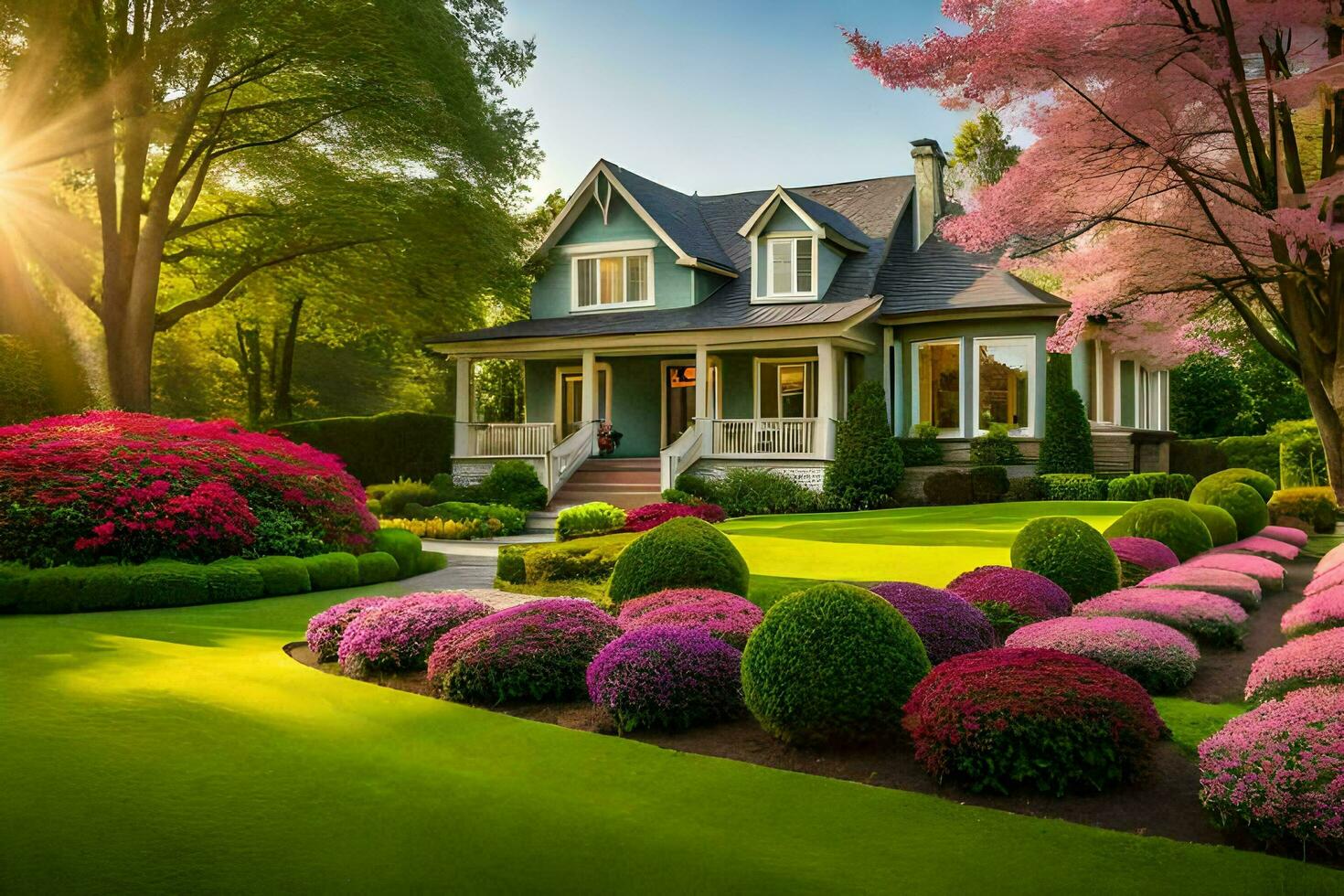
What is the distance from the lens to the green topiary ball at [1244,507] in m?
15.2

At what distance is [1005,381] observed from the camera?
2489cm

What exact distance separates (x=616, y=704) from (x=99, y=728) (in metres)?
2.77

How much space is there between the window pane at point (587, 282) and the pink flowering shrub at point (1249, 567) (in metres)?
19.0

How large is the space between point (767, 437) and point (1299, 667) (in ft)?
62.5

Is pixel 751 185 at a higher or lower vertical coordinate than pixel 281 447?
higher

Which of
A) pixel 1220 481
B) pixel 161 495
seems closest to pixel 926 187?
pixel 1220 481

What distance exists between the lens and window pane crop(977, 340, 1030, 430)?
2455cm

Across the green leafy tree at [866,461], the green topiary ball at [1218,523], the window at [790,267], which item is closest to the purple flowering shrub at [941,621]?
the green topiary ball at [1218,523]

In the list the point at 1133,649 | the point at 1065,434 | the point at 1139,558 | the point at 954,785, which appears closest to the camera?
the point at 954,785

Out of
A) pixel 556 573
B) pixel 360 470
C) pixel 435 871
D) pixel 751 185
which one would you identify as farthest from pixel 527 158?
pixel 435 871

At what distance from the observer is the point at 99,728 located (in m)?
5.46

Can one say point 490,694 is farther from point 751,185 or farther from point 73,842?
point 751,185

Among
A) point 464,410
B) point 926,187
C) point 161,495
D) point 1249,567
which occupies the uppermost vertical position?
point 926,187

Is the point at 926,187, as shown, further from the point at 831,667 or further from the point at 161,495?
the point at 831,667
